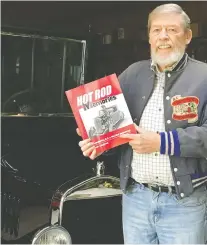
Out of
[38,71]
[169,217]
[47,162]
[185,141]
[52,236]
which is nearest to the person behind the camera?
[185,141]

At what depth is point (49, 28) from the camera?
7.20ft

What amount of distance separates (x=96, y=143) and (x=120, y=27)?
112 centimetres

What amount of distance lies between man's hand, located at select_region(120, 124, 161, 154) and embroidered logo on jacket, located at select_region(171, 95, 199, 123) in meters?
0.11

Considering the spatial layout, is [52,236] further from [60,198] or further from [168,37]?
[168,37]

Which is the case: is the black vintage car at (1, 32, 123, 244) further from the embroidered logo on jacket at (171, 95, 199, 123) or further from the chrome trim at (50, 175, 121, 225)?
the embroidered logo on jacket at (171, 95, 199, 123)

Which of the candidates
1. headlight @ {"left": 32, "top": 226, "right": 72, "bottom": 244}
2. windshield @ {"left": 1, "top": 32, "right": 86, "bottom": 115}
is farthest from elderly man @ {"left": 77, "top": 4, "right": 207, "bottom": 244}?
windshield @ {"left": 1, "top": 32, "right": 86, "bottom": 115}

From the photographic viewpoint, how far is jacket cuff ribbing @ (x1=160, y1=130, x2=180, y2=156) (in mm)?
1296

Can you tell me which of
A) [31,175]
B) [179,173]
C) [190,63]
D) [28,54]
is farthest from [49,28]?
[179,173]

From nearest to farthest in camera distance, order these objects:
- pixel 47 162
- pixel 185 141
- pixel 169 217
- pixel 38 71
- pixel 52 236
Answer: pixel 185 141 → pixel 169 217 → pixel 52 236 → pixel 47 162 → pixel 38 71

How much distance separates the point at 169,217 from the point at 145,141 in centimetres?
29

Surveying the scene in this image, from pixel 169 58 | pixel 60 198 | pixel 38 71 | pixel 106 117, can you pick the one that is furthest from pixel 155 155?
pixel 38 71

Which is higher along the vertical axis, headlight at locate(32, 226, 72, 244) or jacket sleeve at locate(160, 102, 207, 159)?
jacket sleeve at locate(160, 102, 207, 159)

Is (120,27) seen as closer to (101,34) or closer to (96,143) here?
(101,34)

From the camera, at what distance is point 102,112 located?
138 centimetres
